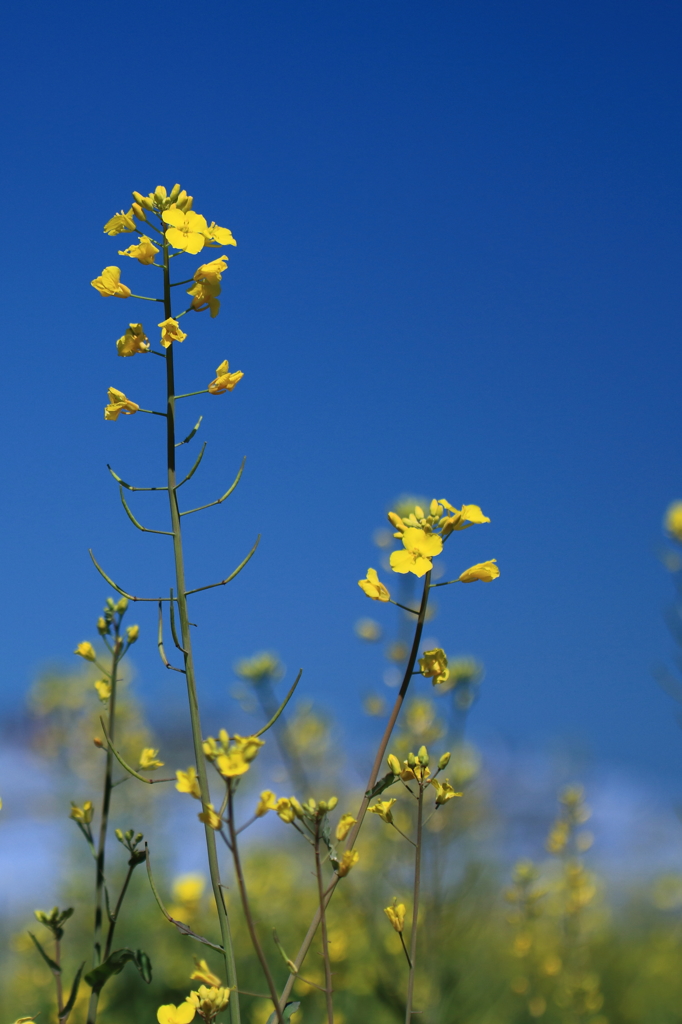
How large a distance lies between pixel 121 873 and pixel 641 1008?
14.4 feet

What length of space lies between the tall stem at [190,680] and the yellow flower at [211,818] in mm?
23

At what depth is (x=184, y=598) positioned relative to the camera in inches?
68.4

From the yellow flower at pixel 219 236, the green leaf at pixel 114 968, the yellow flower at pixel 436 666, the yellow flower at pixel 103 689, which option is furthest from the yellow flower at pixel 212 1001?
the yellow flower at pixel 219 236

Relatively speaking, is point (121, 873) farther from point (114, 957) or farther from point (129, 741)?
point (114, 957)

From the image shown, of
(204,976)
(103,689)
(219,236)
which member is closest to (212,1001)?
(204,976)

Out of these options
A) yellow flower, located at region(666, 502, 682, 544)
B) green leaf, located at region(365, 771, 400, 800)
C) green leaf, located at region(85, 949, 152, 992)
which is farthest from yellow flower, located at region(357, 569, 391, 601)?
yellow flower, located at region(666, 502, 682, 544)

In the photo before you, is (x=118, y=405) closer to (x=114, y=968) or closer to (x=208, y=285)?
(x=208, y=285)

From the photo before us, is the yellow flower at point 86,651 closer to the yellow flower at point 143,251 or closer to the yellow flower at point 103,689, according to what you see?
the yellow flower at point 103,689

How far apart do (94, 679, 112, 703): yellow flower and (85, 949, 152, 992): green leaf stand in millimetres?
638

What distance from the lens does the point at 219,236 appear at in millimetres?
2039

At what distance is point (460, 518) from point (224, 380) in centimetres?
69

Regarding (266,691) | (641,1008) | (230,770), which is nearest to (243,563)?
(230,770)

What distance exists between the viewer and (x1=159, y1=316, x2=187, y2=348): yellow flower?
1907 mm

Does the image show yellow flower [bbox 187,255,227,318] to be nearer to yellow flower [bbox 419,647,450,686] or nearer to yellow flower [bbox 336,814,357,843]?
yellow flower [bbox 419,647,450,686]
